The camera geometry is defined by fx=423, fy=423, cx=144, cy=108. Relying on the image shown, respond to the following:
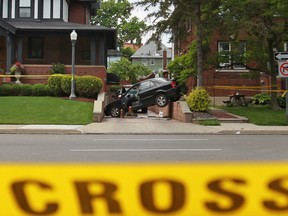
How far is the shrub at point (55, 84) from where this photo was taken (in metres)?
23.2

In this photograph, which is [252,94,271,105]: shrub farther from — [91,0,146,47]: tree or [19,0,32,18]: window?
[91,0,146,47]: tree

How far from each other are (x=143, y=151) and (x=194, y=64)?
44.8 ft

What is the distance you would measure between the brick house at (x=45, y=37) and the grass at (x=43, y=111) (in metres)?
6.51

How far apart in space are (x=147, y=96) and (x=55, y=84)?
17.4 feet

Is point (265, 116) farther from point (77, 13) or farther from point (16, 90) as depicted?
point (77, 13)

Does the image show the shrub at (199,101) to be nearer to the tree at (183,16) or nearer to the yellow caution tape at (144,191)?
the tree at (183,16)

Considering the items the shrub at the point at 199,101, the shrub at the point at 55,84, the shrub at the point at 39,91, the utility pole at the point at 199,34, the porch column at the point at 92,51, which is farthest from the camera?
the porch column at the point at 92,51

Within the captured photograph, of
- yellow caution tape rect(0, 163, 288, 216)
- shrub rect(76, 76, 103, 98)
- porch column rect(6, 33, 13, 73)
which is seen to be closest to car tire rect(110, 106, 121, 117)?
shrub rect(76, 76, 103, 98)

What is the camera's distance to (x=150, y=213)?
2.73m

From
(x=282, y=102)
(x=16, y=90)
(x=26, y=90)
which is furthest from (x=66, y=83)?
(x=282, y=102)

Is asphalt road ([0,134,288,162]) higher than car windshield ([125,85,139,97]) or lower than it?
lower

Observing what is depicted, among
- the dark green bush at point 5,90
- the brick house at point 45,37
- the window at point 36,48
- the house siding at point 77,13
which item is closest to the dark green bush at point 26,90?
the dark green bush at point 5,90

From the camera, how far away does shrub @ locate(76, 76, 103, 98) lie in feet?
76.9

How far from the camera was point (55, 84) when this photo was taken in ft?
76.6
